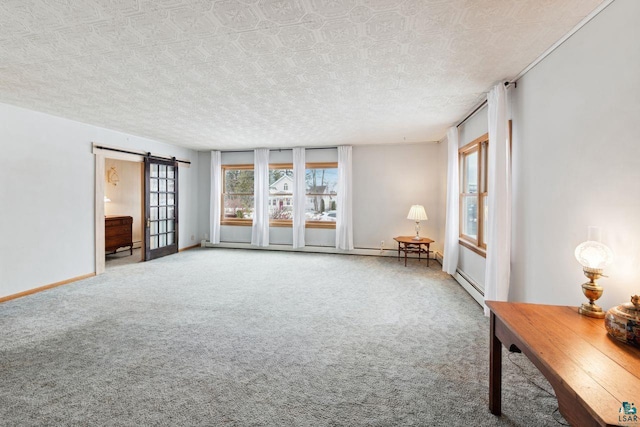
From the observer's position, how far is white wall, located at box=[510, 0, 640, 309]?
161 cm

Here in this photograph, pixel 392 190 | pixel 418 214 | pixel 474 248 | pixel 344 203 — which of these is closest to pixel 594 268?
pixel 474 248

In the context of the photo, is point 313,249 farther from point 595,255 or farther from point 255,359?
point 595,255

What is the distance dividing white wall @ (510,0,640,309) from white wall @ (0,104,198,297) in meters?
6.07

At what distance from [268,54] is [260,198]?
5.05 m

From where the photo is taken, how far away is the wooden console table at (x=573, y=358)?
0.96 metres

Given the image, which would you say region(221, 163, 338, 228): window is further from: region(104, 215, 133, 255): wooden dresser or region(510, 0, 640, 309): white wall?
region(510, 0, 640, 309): white wall

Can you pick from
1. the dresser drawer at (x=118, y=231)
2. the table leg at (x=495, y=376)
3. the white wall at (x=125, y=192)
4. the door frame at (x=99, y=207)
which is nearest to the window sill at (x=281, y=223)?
the dresser drawer at (x=118, y=231)

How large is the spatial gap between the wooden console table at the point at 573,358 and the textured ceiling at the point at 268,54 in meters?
1.87

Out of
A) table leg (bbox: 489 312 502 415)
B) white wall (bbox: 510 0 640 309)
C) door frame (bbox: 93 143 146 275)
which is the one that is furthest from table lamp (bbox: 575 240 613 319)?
door frame (bbox: 93 143 146 275)

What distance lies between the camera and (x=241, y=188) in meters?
7.65

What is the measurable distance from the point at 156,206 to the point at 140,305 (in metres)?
3.34

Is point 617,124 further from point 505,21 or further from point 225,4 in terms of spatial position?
point 225,4

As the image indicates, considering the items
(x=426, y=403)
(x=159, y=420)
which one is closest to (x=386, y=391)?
(x=426, y=403)
